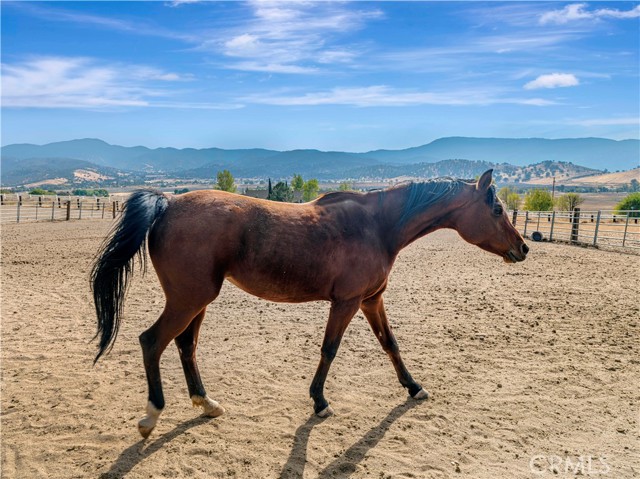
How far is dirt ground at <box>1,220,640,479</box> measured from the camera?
3.41 metres

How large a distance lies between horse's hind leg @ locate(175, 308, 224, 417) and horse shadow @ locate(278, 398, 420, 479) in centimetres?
80

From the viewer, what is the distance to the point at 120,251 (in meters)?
3.73

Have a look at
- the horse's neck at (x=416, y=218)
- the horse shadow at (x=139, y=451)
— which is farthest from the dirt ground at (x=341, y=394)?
the horse's neck at (x=416, y=218)

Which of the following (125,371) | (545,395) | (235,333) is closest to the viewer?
(545,395)

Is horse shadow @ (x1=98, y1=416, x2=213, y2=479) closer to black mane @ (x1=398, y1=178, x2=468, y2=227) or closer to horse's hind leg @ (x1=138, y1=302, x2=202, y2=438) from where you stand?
horse's hind leg @ (x1=138, y1=302, x2=202, y2=438)

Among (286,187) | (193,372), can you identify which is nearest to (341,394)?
(193,372)

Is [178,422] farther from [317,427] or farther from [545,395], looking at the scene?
[545,395]

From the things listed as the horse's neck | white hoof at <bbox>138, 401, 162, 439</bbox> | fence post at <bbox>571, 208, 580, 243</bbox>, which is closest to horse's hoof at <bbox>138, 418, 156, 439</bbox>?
white hoof at <bbox>138, 401, 162, 439</bbox>

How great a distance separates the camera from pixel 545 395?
4.53m

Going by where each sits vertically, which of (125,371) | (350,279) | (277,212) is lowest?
(125,371)

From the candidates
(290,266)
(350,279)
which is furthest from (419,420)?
(290,266)

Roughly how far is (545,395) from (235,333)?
3815mm

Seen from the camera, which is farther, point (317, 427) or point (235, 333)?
point (235, 333)

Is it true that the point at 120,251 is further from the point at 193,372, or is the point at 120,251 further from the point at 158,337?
the point at 193,372
